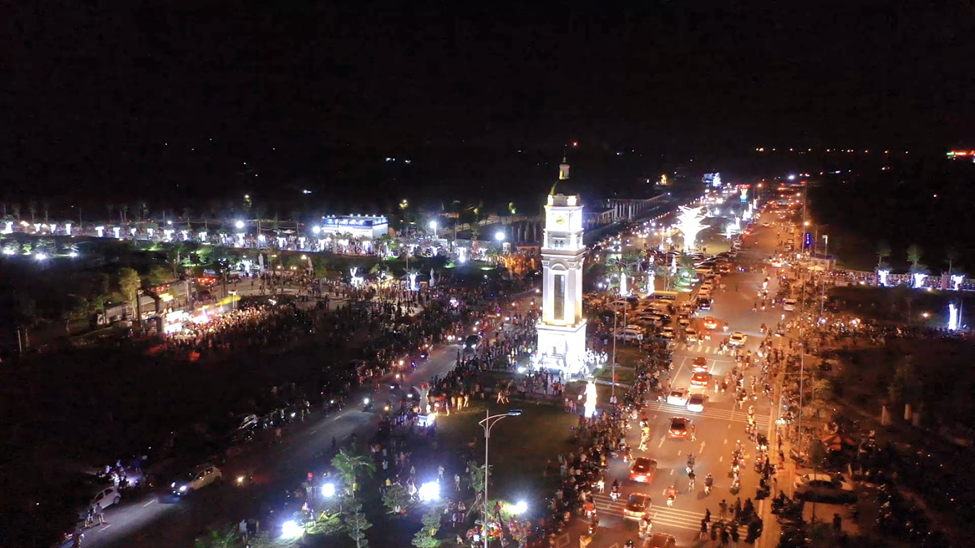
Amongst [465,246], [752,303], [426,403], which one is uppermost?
[465,246]

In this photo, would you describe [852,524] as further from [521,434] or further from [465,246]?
[465,246]

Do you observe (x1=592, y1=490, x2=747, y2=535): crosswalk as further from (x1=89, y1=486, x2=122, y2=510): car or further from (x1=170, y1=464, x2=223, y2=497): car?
(x1=89, y1=486, x2=122, y2=510): car

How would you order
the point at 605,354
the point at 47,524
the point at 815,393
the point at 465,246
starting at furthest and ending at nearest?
the point at 465,246 < the point at 605,354 < the point at 815,393 < the point at 47,524

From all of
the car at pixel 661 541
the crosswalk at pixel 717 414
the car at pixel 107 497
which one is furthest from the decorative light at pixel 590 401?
the car at pixel 107 497

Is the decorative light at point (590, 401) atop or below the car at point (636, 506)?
atop

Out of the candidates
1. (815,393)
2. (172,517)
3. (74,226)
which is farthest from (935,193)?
(74,226)

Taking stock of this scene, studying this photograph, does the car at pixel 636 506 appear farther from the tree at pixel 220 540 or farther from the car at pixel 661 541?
the tree at pixel 220 540
